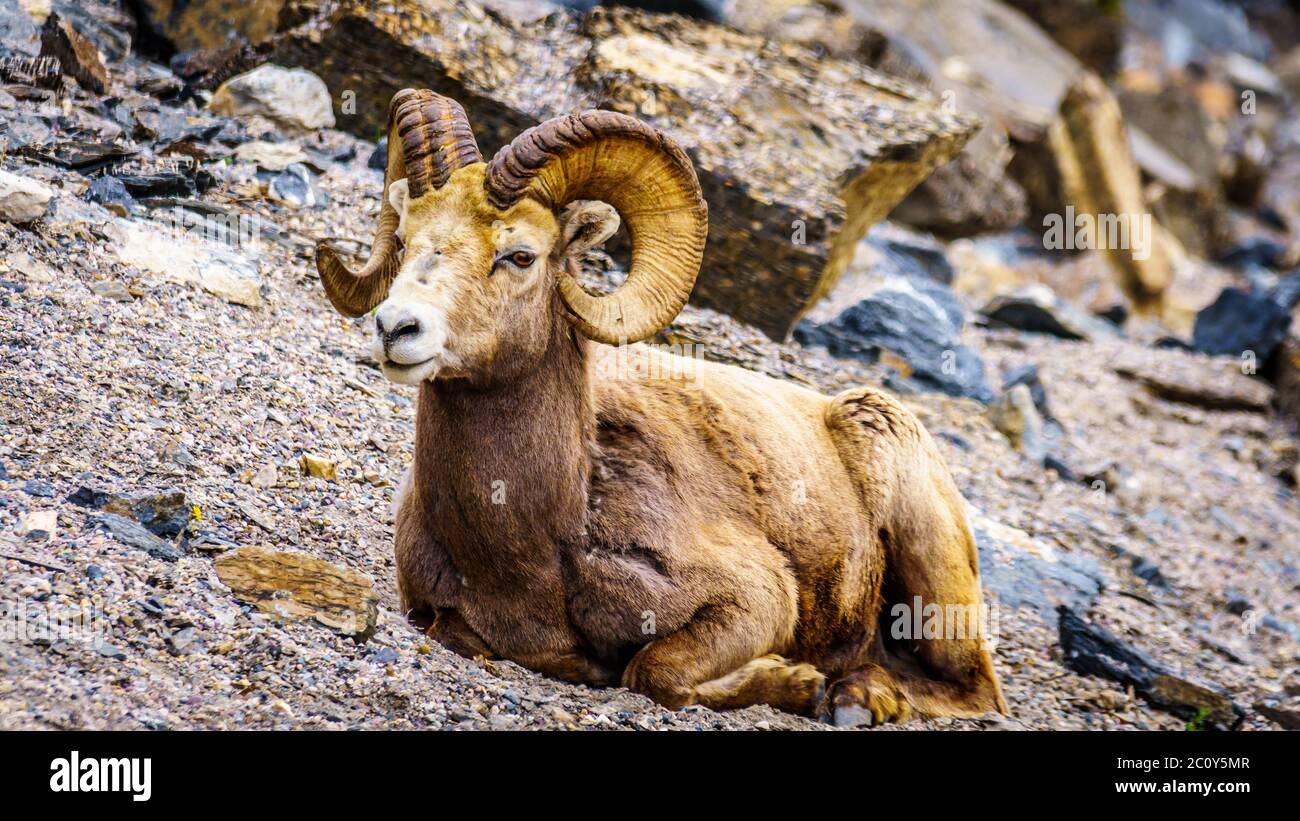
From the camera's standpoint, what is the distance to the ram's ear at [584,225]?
7117 millimetres

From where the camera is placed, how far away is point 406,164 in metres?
6.84

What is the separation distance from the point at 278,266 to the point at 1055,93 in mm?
19958

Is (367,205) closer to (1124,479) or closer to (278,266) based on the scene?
(278,266)

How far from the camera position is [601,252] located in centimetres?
1239

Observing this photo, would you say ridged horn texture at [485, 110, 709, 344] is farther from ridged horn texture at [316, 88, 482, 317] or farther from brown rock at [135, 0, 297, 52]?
brown rock at [135, 0, 297, 52]

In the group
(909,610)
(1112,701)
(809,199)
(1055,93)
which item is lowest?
(1112,701)

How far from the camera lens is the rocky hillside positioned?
635 centimetres

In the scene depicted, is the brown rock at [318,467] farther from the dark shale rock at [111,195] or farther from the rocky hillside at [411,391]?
the dark shale rock at [111,195]

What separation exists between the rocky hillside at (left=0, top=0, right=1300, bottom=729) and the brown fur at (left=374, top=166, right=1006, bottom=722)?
0.94ft

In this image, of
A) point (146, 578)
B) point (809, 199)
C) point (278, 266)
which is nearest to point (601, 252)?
point (809, 199)

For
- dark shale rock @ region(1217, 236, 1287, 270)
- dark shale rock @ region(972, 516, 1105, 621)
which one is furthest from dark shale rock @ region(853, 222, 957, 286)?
dark shale rock @ region(1217, 236, 1287, 270)

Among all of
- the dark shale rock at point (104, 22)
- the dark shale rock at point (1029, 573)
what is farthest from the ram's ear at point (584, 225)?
the dark shale rock at point (104, 22)

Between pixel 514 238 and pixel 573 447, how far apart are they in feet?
3.92

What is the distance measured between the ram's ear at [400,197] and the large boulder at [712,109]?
5326 mm
